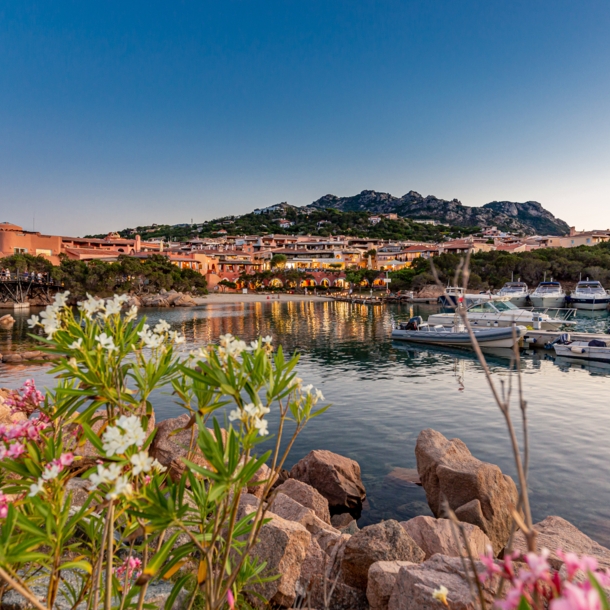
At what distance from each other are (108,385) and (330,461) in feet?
24.9

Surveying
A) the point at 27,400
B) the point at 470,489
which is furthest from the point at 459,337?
the point at 27,400

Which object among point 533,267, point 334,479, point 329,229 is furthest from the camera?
point 329,229

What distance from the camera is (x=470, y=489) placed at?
7.63 meters

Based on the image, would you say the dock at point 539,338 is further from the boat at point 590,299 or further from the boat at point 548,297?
the boat at point 590,299

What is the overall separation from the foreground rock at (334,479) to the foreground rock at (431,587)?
189 inches

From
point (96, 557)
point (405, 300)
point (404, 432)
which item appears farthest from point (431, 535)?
point (405, 300)

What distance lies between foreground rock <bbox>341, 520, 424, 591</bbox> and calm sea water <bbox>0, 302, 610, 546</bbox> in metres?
3.45

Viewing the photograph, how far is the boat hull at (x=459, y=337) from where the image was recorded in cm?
2642

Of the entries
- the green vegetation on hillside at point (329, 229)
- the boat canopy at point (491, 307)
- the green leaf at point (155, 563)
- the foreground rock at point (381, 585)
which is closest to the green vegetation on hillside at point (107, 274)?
the boat canopy at point (491, 307)

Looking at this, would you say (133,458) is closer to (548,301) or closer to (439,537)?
(439,537)

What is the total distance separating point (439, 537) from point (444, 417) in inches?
339

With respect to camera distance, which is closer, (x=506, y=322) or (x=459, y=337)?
(x=459, y=337)

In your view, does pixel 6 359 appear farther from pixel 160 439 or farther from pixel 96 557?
pixel 96 557

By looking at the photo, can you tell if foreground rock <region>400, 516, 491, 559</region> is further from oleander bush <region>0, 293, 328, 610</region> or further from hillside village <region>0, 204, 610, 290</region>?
hillside village <region>0, 204, 610, 290</region>
